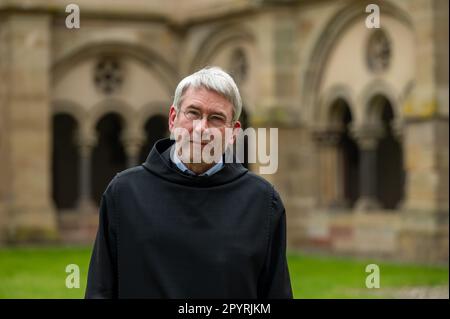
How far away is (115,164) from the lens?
1134 inches

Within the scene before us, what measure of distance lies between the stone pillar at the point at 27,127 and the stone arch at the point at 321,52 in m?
5.36

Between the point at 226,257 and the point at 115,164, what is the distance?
2538 cm

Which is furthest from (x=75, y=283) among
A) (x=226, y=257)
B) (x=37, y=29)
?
(x=226, y=257)

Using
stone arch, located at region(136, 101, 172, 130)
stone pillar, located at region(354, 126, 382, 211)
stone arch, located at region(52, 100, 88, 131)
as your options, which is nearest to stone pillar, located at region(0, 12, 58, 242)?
stone arch, located at region(52, 100, 88, 131)

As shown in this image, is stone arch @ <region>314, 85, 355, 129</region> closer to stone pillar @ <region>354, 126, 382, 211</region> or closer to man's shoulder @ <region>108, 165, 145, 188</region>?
stone pillar @ <region>354, 126, 382, 211</region>

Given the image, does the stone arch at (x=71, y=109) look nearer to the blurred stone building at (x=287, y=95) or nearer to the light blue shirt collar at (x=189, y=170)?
the blurred stone building at (x=287, y=95)

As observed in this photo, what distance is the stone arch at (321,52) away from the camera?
20719 mm

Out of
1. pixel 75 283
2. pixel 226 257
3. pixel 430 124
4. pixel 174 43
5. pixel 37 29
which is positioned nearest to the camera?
pixel 226 257

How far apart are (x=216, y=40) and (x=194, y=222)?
809 inches

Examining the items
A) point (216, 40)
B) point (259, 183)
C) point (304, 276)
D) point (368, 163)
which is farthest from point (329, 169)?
point (259, 183)

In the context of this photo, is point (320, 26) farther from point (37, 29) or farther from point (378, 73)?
point (37, 29)

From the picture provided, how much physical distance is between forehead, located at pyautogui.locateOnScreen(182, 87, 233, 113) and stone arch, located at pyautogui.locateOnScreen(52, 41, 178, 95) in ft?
66.4

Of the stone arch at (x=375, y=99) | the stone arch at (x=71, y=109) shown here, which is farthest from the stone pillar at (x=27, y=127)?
the stone arch at (x=375, y=99)

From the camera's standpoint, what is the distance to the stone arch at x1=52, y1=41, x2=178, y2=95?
23.8 metres
